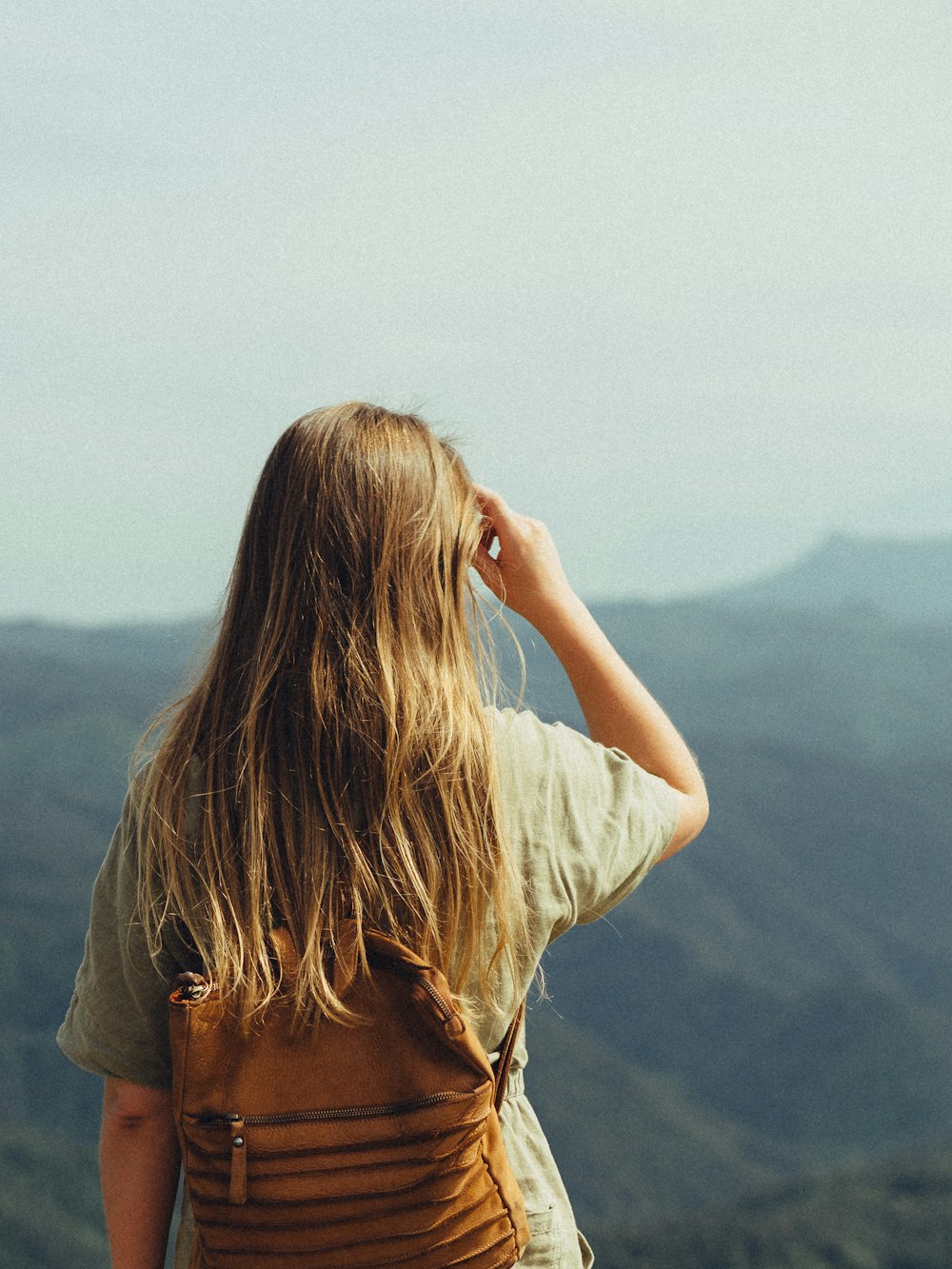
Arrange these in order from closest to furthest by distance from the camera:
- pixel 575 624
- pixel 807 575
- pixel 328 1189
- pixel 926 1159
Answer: pixel 328 1189, pixel 575 624, pixel 926 1159, pixel 807 575

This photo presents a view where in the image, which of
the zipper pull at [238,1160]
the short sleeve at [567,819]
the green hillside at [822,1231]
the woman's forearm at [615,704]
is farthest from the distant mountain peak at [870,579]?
the zipper pull at [238,1160]

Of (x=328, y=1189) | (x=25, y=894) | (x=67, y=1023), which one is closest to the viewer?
(x=328, y=1189)

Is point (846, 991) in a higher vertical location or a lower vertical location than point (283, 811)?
lower

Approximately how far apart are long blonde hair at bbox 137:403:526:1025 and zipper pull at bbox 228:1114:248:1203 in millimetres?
77

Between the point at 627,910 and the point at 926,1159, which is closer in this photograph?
the point at 926,1159

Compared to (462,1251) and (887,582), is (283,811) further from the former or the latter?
(887,582)

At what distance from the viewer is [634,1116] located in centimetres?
317

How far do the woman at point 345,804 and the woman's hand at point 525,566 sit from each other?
7 cm

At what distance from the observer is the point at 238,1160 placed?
0.82m

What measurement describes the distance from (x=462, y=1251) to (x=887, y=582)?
3649 millimetres

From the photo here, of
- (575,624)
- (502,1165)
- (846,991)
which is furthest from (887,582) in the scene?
(502,1165)

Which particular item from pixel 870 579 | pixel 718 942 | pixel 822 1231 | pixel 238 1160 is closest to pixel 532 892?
pixel 238 1160

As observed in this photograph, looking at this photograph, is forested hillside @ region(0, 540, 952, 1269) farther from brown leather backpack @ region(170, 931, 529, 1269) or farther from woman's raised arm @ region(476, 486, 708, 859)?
brown leather backpack @ region(170, 931, 529, 1269)

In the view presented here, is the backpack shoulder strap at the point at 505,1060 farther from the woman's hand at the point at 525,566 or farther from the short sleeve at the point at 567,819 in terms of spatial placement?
the woman's hand at the point at 525,566
